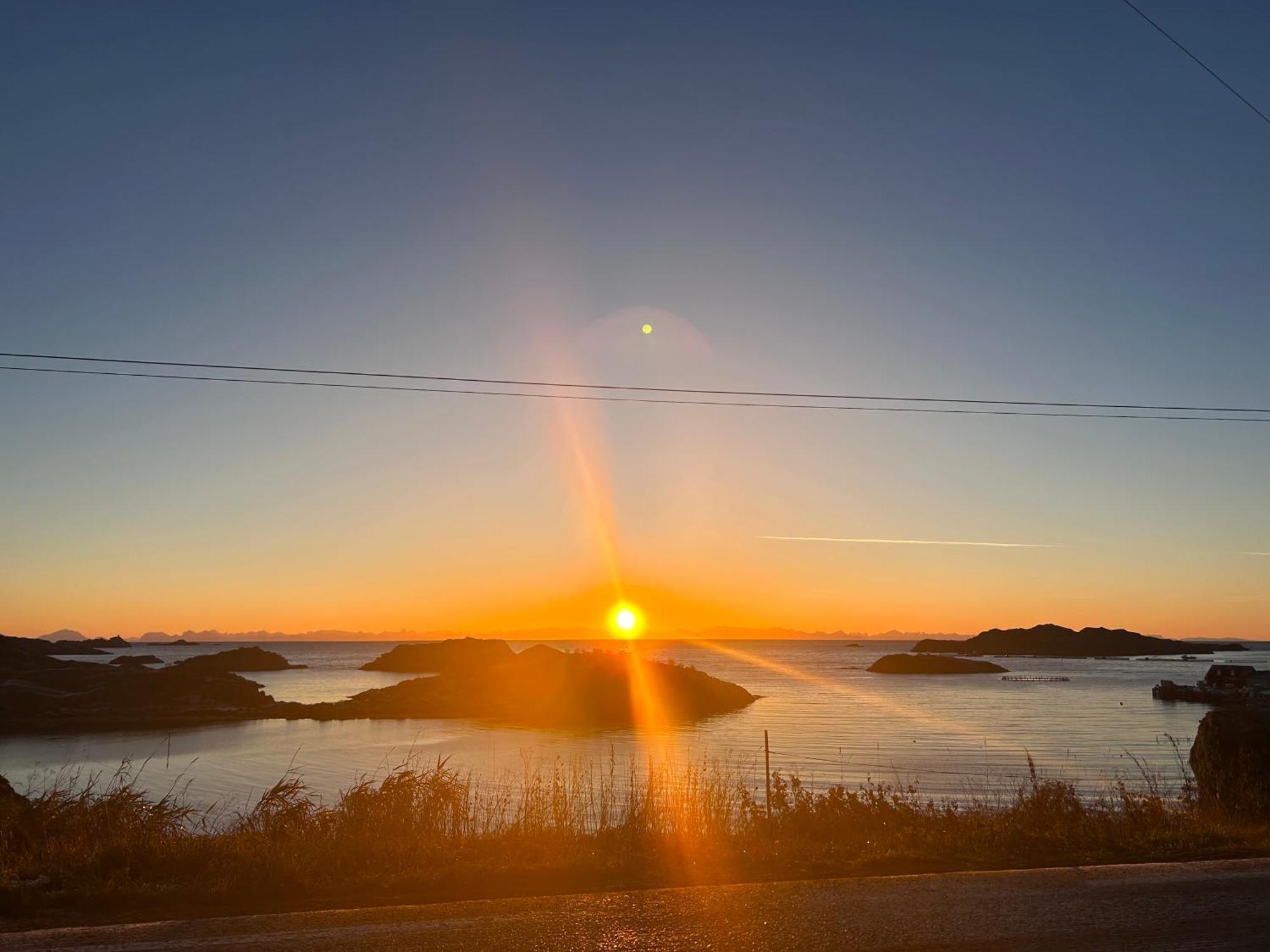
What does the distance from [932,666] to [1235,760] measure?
13402 centimetres

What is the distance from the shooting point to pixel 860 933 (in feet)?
24.4

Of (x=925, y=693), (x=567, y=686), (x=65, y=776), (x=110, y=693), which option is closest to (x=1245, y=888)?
(x=65, y=776)

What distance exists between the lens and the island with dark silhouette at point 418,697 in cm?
6297

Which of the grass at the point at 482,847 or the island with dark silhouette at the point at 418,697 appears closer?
the grass at the point at 482,847

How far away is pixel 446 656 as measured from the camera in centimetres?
13350

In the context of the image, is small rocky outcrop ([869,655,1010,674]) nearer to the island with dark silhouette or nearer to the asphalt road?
the island with dark silhouette

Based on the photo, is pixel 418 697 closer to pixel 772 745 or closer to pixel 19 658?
pixel 772 745

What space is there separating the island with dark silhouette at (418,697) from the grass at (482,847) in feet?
159

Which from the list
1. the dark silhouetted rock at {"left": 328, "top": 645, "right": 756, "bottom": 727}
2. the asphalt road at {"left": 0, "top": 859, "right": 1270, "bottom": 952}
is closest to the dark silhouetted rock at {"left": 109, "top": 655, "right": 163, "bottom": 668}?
the dark silhouetted rock at {"left": 328, "top": 645, "right": 756, "bottom": 727}

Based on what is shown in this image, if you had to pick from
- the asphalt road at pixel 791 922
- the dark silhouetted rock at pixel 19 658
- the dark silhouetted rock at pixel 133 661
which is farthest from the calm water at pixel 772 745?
the dark silhouetted rock at pixel 133 661

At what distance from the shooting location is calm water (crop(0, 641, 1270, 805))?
113 ft

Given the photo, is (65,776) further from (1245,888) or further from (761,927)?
(1245,888)

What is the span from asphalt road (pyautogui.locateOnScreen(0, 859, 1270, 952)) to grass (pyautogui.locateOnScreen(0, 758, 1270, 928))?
754 millimetres

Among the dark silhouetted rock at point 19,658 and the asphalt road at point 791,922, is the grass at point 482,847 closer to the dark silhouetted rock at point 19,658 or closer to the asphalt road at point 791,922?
the asphalt road at point 791,922
